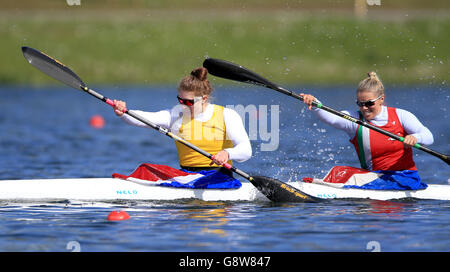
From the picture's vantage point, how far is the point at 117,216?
955 cm

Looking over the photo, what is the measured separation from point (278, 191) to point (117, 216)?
7.86 ft

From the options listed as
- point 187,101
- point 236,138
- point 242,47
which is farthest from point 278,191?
point 242,47

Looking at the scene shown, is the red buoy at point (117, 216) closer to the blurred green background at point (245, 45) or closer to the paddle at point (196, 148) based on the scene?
the paddle at point (196, 148)

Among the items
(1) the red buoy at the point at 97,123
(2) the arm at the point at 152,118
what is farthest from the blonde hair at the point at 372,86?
(1) the red buoy at the point at 97,123

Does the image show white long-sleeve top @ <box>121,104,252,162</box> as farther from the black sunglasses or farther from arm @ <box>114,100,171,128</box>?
the black sunglasses

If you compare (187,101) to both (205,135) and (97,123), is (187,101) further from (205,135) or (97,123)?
(97,123)

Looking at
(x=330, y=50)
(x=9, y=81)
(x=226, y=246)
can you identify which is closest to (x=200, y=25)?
(x=330, y=50)

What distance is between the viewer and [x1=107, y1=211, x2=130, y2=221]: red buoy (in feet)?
31.3

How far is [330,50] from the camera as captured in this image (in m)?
43.2

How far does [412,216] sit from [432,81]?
3572 centimetres

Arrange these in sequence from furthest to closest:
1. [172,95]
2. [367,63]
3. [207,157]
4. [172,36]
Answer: [172,36]
[367,63]
[172,95]
[207,157]

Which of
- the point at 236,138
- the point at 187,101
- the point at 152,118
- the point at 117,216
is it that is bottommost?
the point at 117,216

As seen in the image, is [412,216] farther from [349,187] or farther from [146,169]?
[146,169]
